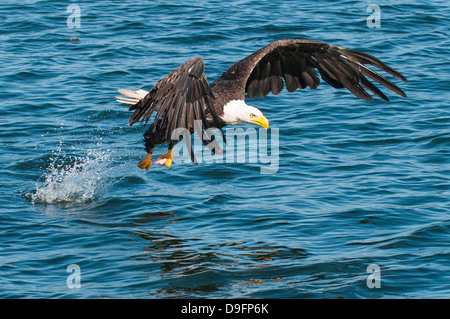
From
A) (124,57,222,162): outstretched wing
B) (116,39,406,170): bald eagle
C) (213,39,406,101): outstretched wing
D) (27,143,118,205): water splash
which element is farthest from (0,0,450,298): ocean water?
(124,57,222,162): outstretched wing

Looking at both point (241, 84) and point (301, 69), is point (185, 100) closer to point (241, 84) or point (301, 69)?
point (241, 84)

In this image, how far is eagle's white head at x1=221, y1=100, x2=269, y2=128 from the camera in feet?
24.1

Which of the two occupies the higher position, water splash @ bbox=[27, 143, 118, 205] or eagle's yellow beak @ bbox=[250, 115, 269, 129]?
eagle's yellow beak @ bbox=[250, 115, 269, 129]

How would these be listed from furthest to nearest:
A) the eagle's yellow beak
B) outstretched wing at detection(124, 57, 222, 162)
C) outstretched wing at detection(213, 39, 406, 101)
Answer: outstretched wing at detection(213, 39, 406, 101), the eagle's yellow beak, outstretched wing at detection(124, 57, 222, 162)

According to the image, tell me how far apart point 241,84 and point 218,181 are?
1.40 m

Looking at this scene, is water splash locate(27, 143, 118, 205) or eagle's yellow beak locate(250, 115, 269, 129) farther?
water splash locate(27, 143, 118, 205)

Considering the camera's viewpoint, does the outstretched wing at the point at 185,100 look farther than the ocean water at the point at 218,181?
No

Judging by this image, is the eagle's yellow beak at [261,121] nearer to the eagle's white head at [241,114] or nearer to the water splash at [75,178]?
the eagle's white head at [241,114]

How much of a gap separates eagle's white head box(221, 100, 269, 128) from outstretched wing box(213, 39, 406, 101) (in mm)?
260

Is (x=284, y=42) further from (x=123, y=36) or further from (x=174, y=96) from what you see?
(x=123, y=36)

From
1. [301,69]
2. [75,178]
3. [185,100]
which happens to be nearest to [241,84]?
[301,69]

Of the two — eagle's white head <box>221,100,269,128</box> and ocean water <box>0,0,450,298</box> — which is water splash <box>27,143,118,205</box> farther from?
eagle's white head <box>221,100,269,128</box>

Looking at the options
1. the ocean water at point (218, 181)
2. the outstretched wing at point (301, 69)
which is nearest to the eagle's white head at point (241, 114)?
the outstretched wing at point (301, 69)

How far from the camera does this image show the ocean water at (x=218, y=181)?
6.43 metres
